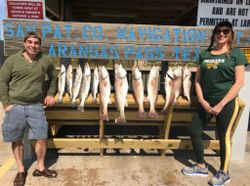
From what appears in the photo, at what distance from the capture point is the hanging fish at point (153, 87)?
387cm

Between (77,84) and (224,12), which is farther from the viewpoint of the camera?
(224,12)

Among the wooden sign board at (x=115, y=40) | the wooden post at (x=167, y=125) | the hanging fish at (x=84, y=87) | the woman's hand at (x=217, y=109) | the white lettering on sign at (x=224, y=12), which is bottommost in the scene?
the wooden post at (x=167, y=125)

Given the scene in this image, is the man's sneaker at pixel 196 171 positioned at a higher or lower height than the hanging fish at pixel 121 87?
lower

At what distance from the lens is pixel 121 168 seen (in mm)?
4262

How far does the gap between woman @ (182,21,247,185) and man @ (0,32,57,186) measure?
80.7 inches

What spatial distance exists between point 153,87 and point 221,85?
2.93 feet

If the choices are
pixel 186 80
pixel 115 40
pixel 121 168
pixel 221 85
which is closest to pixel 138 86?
pixel 186 80

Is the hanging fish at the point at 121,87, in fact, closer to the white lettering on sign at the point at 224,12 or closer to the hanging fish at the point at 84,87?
the hanging fish at the point at 84,87

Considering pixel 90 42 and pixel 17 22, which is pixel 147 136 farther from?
pixel 17 22

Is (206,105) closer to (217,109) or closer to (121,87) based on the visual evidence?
(217,109)

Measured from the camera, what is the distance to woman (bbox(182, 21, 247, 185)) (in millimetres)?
3502

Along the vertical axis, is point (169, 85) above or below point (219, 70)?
below

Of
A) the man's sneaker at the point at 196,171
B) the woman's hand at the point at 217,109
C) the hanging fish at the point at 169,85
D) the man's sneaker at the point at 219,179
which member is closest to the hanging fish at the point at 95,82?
the hanging fish at the point at 169,85

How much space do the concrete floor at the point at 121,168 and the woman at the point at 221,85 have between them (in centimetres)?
54
